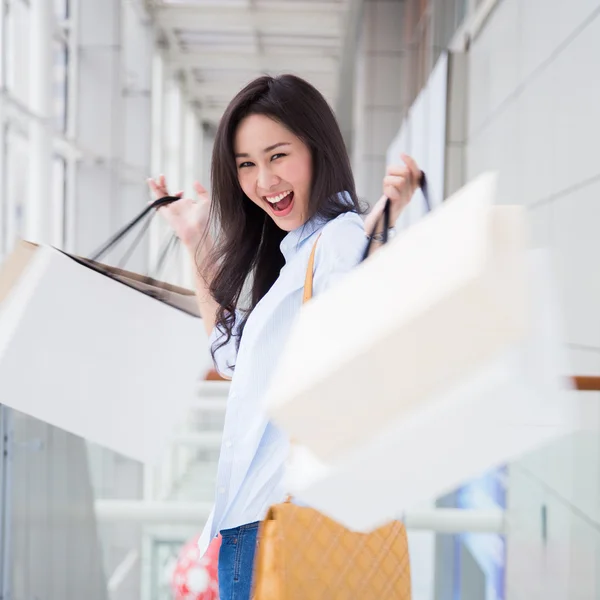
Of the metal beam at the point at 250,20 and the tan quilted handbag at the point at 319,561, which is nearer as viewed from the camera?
the tan quilted handbag at the point at 319,561

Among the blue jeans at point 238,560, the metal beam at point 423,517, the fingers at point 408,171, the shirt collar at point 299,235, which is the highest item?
the shirt collar at point 299,235

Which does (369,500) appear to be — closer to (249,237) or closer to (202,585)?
A: (249,237)

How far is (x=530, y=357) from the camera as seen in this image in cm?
38

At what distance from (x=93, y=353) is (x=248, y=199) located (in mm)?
412

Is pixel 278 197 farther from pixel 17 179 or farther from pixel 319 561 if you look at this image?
pixel 17 179

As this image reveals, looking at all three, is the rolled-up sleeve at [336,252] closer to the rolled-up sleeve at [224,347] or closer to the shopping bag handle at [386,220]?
the shopping bag handle at [386,220]

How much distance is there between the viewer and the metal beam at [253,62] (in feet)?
40.8

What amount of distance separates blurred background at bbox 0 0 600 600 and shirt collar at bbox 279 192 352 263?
0.24 m

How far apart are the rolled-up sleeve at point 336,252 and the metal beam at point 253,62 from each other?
11.7 m

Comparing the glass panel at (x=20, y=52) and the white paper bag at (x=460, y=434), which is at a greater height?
the glass panel at (x=20, y=52)

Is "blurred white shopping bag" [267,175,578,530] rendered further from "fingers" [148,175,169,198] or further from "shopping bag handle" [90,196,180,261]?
"fingers" [148,175,169,198]

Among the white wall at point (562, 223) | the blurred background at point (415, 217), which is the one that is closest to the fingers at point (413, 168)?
the blurred background at point (415, 217)

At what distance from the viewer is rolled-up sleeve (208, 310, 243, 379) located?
1.30 meters

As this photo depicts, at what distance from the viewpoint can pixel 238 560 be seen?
1.17m
